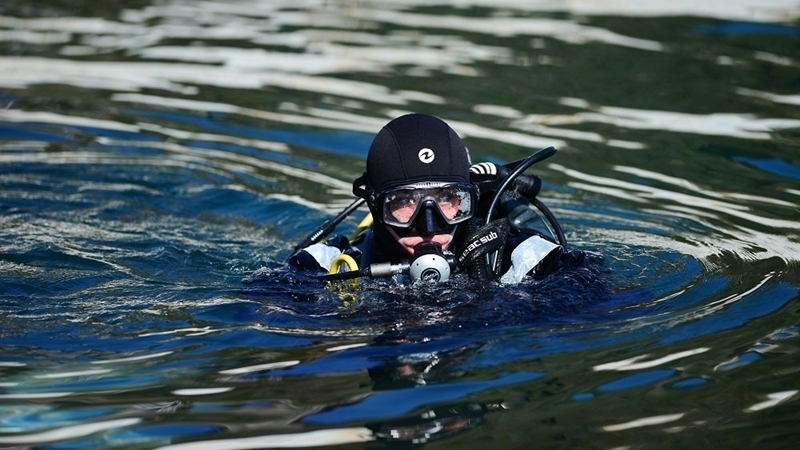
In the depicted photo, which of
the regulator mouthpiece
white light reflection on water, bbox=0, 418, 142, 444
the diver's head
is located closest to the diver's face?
the diver's head

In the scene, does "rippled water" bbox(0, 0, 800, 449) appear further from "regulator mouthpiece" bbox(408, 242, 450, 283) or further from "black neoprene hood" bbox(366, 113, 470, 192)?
"black neoprene hood" bbox(366, 113, 470, 192)

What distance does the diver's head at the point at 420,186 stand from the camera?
4.77 m

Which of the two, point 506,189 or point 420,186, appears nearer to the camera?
point 420,186

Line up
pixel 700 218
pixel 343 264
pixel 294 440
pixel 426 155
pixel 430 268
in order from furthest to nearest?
pixel 700 218
pixel 343 264
pixel 426 155
pixel 430 268
pixel 294 440

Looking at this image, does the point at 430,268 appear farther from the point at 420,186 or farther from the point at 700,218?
the point at 700,218

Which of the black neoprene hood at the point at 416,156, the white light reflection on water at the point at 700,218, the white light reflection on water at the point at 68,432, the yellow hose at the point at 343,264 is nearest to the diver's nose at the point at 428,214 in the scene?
the black neoprene hood at the point at 416,156

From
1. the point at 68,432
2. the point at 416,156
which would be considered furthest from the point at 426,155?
the point at 68,432

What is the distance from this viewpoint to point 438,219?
4.74 m

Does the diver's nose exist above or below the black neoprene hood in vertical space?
below

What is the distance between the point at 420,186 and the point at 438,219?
0.51ft

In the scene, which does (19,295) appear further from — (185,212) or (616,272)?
(616,272)

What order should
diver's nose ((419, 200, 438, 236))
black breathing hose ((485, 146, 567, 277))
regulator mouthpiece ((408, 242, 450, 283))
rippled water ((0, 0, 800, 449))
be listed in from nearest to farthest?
rippled water ((0, 0, 800, 449)) < regulator mouthpiece ((408, 242, 450, 283)) < diver's nose ((419, 200, 438, 236)) < black breathing hose ((485, 146, 567, 277))

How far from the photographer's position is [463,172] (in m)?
4.89

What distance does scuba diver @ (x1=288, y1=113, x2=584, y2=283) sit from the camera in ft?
15.6
